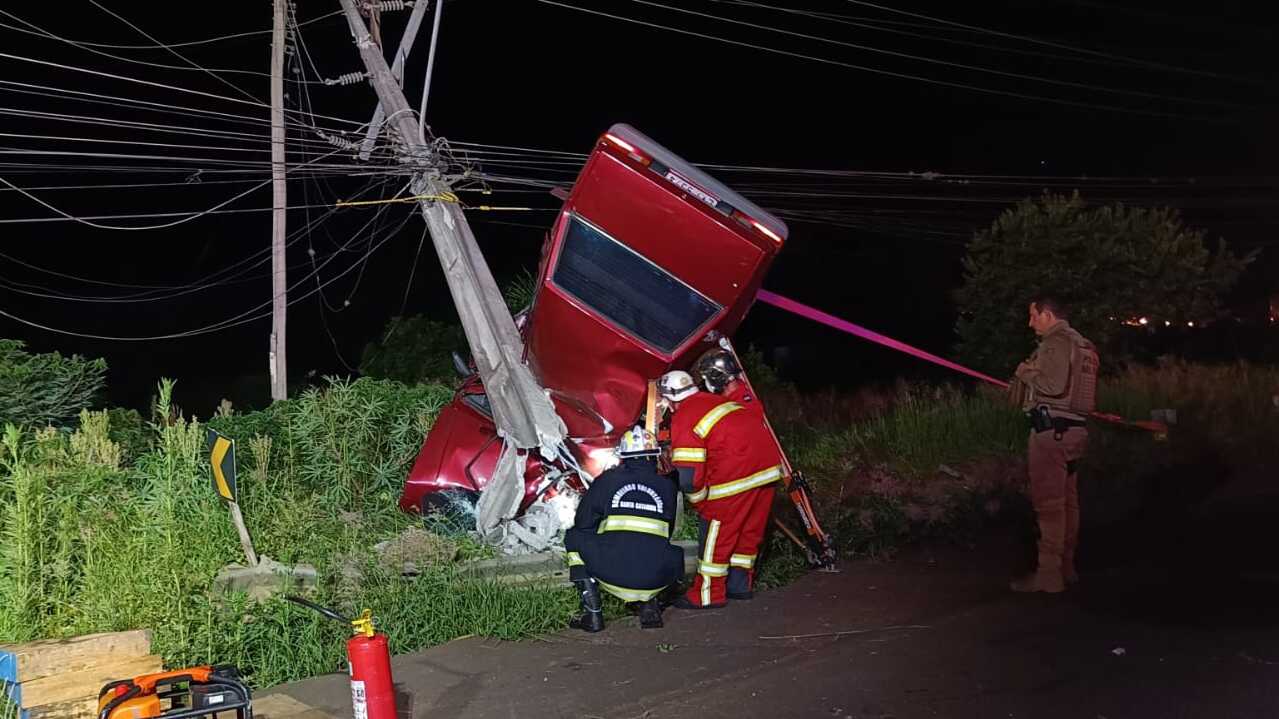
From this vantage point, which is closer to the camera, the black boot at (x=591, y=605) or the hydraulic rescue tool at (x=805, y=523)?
the black boot at (x=591, y=605)

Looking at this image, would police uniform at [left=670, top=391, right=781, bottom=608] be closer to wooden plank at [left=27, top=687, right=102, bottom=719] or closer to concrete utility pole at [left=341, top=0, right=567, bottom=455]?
concrete utility pole at [left=341, top=0, right=567, bottom=455]

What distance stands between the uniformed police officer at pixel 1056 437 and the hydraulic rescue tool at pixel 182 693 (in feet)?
18.1

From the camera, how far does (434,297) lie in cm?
3120

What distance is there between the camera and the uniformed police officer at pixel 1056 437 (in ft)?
25.7

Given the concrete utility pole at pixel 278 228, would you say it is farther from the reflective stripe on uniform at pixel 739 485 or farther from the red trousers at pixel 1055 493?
the red trousers at pixel 1055 493

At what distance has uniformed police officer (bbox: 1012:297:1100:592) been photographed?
7828 mm

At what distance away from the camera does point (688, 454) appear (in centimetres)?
754

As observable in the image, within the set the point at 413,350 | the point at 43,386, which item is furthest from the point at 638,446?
the point at 413,350

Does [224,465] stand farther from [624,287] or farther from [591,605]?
[624,287]

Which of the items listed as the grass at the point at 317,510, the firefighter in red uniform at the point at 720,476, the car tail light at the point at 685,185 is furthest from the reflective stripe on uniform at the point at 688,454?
the car tail light at the point at 685,185

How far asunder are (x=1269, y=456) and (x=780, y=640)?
32.8ft

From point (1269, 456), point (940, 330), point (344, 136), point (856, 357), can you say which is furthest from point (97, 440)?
point (940, 330)

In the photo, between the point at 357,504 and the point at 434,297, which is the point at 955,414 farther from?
the point at 434,297

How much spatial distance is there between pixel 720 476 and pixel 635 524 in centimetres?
90
